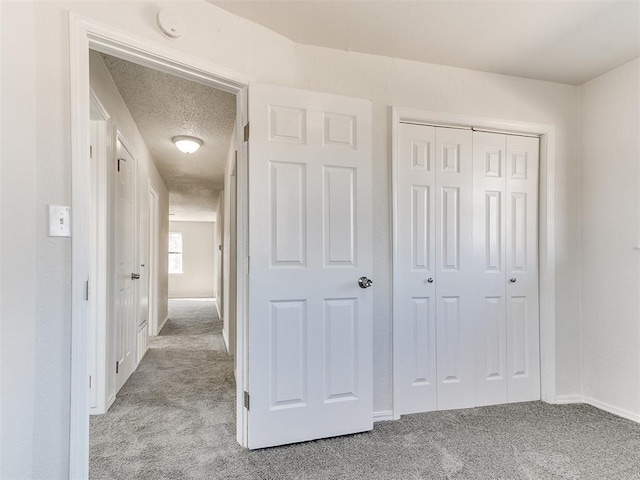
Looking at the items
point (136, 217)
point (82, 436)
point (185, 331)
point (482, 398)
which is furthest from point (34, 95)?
point (185, 331)

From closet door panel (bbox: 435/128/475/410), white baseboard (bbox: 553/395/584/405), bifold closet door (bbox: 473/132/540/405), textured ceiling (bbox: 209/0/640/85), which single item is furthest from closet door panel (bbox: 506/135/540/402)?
textured ceiling (bbox: 209/0/640/85)

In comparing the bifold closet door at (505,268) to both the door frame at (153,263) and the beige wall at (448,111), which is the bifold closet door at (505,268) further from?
the door frame at (153,263)

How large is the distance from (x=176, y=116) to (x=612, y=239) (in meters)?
3.70

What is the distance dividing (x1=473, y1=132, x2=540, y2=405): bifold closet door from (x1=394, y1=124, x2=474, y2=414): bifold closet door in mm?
95

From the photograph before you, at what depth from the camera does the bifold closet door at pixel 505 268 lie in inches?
101

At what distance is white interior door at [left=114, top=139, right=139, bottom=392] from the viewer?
2844 millimetres

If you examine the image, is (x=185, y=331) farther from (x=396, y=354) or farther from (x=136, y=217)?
(x=396, y=354)

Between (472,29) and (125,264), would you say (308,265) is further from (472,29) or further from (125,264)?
(125,264)

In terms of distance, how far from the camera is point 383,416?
7.50 ft

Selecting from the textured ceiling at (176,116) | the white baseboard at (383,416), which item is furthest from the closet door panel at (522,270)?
the textured ceiling at (176,116)

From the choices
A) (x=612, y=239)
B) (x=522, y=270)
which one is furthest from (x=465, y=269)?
(x=612, y=239)

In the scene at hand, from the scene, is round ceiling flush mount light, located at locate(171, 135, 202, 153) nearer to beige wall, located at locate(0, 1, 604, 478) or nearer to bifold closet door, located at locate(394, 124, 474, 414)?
beige wall, located at locate(0, 1, 604, 478)

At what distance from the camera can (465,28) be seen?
206 centimetres

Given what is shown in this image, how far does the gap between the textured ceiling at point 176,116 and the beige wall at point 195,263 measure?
18.3 feet
